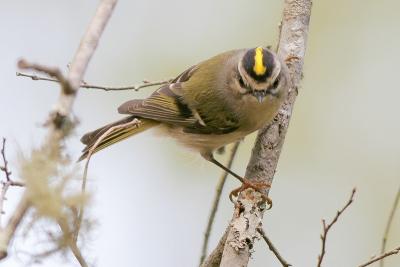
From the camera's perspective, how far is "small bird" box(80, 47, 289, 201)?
324cm

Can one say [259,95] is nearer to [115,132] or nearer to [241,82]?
[241,82]

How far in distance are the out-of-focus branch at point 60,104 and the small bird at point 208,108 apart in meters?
1.94

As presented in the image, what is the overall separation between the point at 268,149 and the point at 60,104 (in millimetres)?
1944

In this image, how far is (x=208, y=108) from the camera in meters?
3.54

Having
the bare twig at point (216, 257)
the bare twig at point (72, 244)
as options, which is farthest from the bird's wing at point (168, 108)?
the bare twig at point (72, 244)

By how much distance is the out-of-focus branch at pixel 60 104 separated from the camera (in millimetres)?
1122

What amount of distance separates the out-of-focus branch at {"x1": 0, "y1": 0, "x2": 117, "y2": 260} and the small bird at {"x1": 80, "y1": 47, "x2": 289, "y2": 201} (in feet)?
6.35

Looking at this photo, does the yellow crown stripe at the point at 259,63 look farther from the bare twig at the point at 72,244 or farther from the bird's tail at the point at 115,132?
the bare twig at the point at 72,244

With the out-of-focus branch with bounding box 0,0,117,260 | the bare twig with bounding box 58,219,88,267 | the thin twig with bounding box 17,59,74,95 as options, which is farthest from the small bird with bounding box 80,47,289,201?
the thin twig with bounding box 17,59,74,95

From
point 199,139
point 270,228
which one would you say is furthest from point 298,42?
point 270,228

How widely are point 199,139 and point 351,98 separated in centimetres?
174

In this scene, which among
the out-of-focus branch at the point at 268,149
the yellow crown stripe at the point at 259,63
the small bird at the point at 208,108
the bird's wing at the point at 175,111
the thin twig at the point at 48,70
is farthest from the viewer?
the bird's wing at the point at 175,111

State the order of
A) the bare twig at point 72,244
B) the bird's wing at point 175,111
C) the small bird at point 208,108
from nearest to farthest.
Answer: the bare twig at point 72,244
the small bird at point 208,108
the bird's wing at point 175,111

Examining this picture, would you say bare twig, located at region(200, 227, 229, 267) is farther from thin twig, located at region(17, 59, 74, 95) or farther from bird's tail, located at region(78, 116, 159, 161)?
thin twig, located at region(17, 59, 74, 95)
